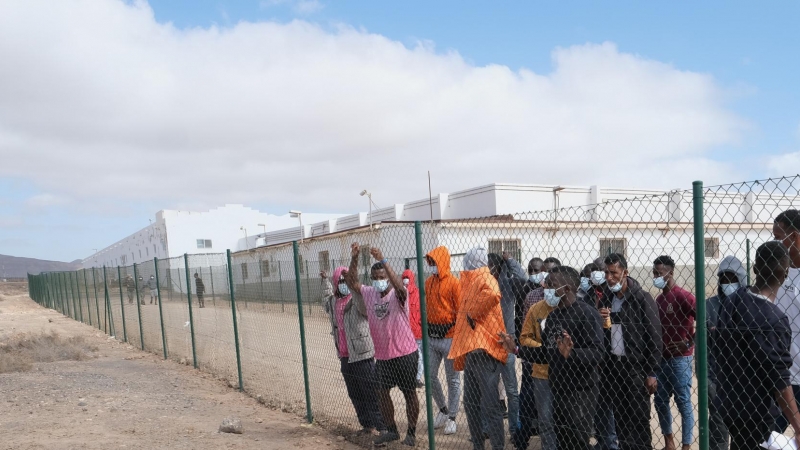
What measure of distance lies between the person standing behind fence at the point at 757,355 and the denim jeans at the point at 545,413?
3.75 feet

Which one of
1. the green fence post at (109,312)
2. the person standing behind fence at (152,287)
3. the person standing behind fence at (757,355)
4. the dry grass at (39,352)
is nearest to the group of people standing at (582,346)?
the person standing behind fence at (757,355)

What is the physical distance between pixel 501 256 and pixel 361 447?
214 cm

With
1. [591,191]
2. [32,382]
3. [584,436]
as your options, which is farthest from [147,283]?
[591,191]

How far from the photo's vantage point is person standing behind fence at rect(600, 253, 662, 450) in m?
3.96

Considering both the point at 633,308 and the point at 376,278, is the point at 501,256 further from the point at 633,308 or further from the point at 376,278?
the point at 633,308

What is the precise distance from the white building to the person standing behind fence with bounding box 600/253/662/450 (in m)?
41.0

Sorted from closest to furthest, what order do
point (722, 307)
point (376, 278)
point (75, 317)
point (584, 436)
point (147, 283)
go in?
point (722, 307) → point (584, 436) → point (376, 278) → point (147, 283) → point (75, 317)

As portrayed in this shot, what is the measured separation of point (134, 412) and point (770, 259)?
21.6 ft

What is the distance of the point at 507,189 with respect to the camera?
23.3 metres

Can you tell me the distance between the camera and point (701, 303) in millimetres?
2809

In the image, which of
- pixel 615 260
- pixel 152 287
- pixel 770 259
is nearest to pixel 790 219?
pixel 770 259

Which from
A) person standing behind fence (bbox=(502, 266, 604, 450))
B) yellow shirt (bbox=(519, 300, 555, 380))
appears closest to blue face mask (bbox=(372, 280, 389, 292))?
yellow shirt (bbox=(519, 300, 555, 380))

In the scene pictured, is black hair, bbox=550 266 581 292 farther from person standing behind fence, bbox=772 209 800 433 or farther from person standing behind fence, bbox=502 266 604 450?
person standing behind fence, bbox=772 209 800 433

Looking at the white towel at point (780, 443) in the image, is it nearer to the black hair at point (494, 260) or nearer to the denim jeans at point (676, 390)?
the denim jeans at point (676, 390)
